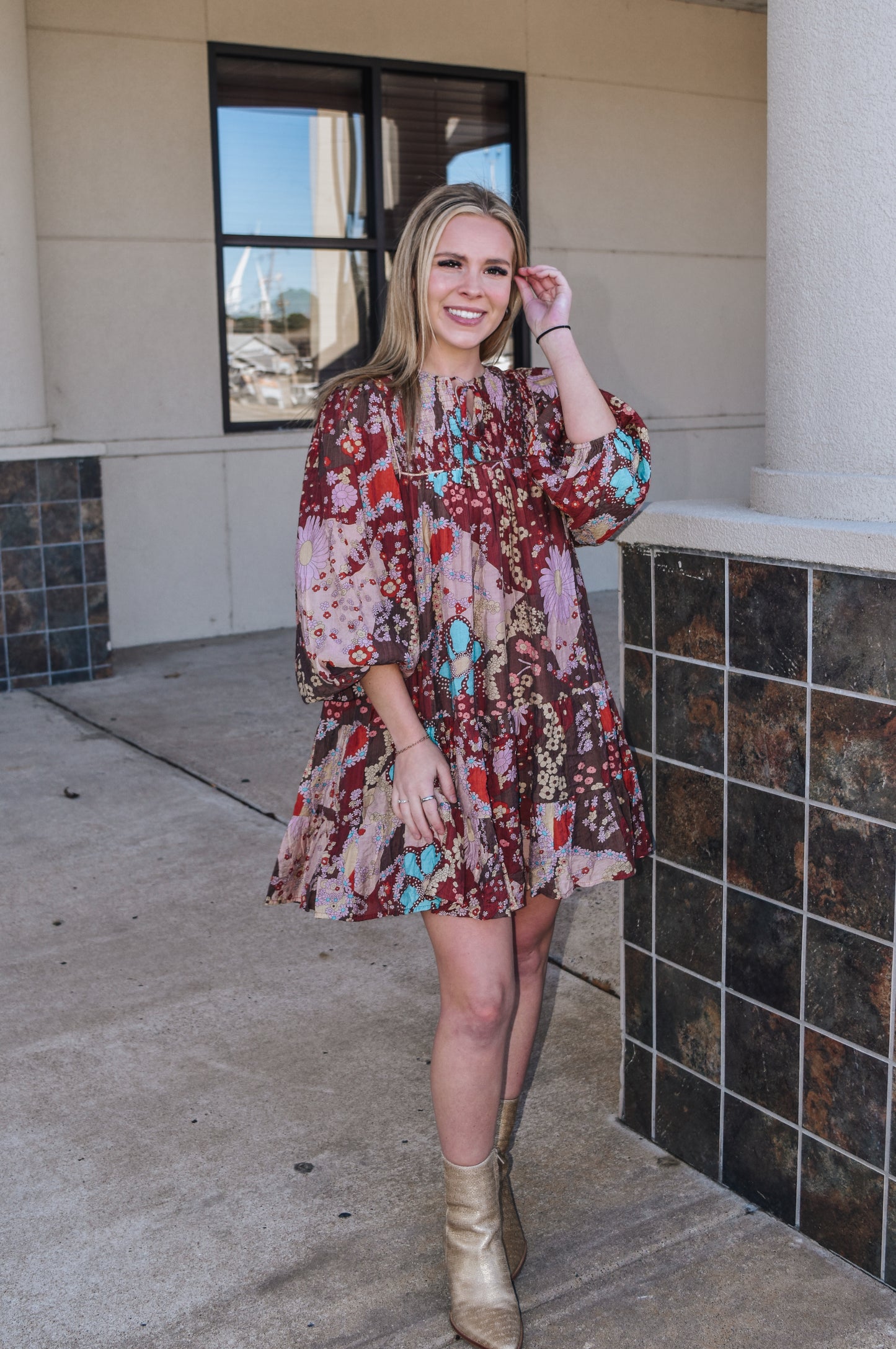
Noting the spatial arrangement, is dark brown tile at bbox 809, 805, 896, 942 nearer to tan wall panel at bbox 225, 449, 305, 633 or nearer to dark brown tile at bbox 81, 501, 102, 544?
dark brown tile at bbox 81, 501, 102, 544

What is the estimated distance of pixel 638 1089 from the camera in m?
2.77

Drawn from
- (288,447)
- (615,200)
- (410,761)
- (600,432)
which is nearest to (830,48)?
(600,432)

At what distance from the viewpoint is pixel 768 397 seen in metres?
2.52

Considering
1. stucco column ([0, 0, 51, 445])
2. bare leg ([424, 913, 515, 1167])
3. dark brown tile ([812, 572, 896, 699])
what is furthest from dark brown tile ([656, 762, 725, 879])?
stucco column ([0, 0, 51, 445])

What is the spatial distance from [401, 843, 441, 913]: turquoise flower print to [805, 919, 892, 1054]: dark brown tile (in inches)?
25.2

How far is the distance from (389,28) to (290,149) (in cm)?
90

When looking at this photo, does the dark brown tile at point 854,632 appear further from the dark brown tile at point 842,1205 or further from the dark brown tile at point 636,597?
the dark brown tile at point 842,1205

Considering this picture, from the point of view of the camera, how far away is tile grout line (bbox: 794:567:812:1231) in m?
2.24

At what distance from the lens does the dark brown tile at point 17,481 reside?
6.58m

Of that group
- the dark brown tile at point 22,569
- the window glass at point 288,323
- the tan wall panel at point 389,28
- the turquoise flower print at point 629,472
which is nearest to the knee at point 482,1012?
the turquoise flower print at point 629,472

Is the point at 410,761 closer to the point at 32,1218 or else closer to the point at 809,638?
the point at 809,638

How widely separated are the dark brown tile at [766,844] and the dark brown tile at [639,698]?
0.76ft

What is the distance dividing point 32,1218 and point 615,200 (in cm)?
777

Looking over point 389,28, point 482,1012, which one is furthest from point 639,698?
point 389,28
